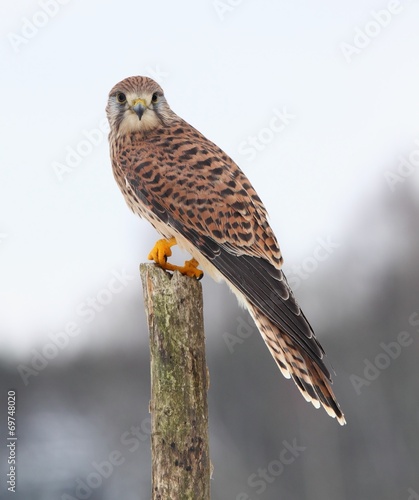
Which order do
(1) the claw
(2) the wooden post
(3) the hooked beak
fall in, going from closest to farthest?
(2) the wooden post
(1) the claw
(3) the hooked beak

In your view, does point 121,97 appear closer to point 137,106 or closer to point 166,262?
point 137,106

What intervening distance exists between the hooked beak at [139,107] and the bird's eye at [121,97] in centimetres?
8

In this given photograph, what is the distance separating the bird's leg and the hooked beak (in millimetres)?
677

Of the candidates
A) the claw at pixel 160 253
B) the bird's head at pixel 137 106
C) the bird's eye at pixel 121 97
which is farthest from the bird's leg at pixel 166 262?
the bird's eye at pixel 121 97

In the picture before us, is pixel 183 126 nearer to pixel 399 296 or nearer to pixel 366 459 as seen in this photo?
pixel 366 459

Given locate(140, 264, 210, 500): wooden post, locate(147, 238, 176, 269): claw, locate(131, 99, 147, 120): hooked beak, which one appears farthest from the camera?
locate(131, 99, 147, 120): hooked beak

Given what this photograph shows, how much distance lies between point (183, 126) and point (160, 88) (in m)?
0.23

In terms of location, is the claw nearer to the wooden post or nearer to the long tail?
the wooden post

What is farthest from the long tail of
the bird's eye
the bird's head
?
the bird's eye

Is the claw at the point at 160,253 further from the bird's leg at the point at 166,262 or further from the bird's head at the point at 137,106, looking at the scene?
the bird's head at the point at 137,106

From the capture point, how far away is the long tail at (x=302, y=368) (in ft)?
10.7

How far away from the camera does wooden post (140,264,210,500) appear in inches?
127

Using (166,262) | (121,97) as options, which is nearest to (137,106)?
(121,97)

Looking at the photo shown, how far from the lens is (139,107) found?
371cm
